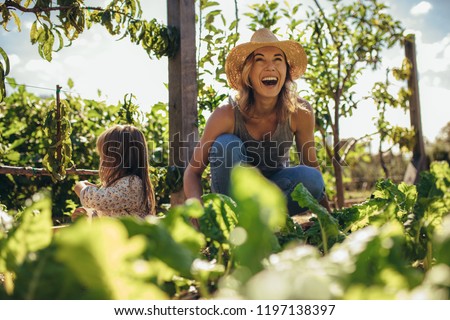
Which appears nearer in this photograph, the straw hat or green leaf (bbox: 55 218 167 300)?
green leaf (bbox: 55 218 167 300)

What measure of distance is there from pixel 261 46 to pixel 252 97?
0.30 m

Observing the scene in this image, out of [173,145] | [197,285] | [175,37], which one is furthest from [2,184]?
[197,285]

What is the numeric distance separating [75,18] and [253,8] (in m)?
2.49

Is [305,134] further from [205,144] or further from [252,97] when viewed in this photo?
[205,144]

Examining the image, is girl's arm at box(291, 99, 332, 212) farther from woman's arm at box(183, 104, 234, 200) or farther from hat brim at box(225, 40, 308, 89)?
woman's arm at box(183, 104, 234, 200)

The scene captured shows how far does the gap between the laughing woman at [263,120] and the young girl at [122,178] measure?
18.2 inches

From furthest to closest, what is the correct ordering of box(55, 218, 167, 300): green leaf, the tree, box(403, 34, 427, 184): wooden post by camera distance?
box(403, 34, 427, 184): wooden post → the tree → box(55, 218, 167, 300): green leaf

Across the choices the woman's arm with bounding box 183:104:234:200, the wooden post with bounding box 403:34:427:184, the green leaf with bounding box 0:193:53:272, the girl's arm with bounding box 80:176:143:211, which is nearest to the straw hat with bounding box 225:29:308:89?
the woman's arm with bounding box 183:104:234:200

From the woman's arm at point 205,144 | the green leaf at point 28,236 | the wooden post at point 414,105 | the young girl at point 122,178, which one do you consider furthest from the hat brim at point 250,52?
the wooden post at point 414,105

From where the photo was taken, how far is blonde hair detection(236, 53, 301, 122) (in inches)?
104

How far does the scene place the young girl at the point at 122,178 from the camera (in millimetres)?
2662

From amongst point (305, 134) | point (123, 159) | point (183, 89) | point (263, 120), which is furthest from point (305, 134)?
point (123, 159)

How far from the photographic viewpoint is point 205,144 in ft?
8.13
